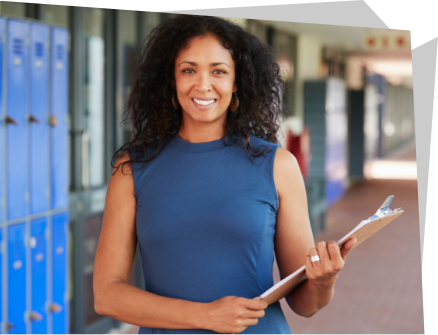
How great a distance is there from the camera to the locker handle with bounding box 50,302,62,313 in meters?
3.50

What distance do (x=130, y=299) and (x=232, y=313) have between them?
0.26 m

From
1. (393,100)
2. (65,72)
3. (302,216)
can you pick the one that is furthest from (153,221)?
(393,100)

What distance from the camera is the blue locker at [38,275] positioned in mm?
3352

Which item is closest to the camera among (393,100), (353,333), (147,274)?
(147,274)

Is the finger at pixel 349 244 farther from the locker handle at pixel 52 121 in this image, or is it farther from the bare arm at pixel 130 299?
the locker handle at pixel 52 121

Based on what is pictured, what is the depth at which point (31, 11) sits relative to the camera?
3.73 metres

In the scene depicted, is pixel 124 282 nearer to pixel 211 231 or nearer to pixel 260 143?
pixel 211 231

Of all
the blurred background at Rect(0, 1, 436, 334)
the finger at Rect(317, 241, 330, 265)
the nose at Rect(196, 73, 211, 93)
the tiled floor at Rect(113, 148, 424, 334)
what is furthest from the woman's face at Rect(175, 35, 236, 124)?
the tiled floor at Rect(113, 148, 424, 334)

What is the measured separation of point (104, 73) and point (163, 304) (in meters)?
3.55

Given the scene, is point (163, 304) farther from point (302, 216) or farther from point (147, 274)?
point (302, 216)

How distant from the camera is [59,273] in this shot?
358 cm

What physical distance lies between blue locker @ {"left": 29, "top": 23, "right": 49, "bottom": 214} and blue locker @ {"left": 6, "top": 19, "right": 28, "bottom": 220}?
66mm

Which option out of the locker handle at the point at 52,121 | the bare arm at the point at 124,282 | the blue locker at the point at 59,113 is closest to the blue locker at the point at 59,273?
the blue locker at the point at 59,113

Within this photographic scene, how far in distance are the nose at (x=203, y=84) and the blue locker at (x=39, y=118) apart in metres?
2.14
